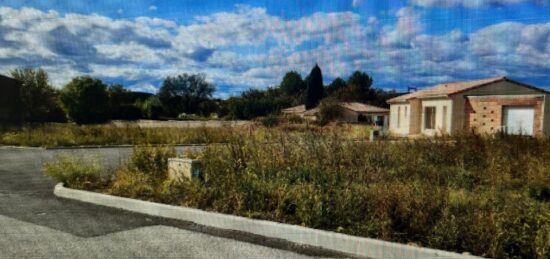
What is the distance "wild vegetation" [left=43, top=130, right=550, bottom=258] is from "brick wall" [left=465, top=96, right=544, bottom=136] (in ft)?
64.4

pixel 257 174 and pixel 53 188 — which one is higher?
pixel 257 174

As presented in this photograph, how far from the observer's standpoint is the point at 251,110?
18.4 meters

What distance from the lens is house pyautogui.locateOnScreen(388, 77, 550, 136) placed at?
27812mm

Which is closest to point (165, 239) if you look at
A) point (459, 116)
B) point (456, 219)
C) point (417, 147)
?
point (456, 219)

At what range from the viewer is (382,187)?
5840mm

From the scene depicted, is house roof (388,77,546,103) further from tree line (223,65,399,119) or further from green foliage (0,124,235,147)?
green foliage (0,124,235,147)

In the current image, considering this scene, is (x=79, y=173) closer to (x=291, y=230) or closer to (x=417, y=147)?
(x=291, y=230)

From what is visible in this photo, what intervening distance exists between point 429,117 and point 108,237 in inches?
1296

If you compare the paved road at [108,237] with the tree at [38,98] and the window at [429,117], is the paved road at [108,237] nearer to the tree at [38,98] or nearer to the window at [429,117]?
the window at [429,117]

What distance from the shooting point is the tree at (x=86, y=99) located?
47.8m

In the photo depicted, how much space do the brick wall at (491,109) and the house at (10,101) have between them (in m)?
37.1

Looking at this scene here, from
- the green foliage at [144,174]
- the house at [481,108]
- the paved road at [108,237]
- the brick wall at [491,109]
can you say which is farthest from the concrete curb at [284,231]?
the brick wall at [491,109]

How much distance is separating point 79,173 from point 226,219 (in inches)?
167

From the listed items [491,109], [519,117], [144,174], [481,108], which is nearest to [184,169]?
[144,174]
